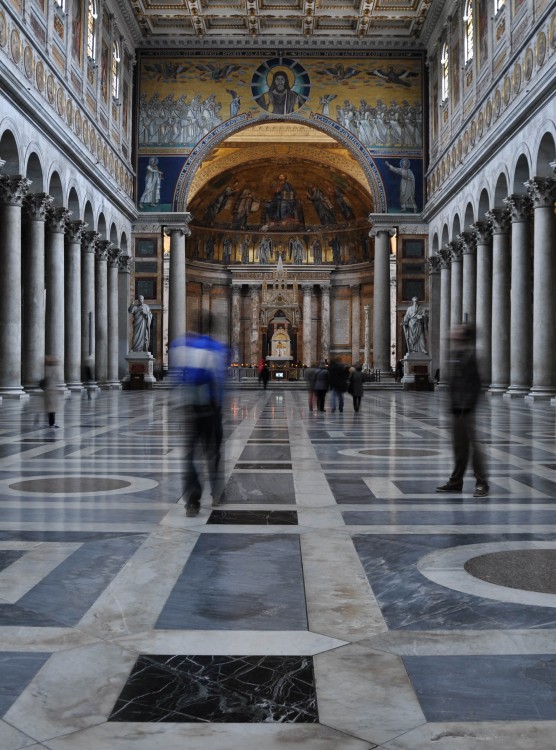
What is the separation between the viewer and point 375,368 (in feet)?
142

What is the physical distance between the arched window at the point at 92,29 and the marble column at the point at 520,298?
18132 mm

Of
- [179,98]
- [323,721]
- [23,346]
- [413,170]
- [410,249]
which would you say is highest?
[179,98]

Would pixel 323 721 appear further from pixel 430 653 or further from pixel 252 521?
pixel 252 521

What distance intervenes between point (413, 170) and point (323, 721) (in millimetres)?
42703

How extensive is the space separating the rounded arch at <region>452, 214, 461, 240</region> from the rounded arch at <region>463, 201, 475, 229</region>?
1.40 meters

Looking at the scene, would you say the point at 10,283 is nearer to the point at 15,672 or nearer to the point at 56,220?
the point at 56,220

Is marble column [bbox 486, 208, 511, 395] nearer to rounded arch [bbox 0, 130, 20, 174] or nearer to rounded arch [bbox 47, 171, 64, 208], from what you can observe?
rounded arch [bbox 47, 171, 64, 208]

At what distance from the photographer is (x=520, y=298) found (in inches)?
1071

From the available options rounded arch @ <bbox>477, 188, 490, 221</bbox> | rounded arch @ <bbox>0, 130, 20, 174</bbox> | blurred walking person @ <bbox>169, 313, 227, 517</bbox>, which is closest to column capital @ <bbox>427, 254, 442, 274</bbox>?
rounded arch @ <bbox>477, 188, 490, 221</bbox>

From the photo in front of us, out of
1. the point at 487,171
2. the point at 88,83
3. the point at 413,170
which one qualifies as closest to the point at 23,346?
the point at 88,83

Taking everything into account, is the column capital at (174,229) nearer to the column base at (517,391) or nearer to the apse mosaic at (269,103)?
the apse mosaic at (269,103)

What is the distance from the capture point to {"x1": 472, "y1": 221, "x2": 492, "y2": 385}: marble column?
105 ft

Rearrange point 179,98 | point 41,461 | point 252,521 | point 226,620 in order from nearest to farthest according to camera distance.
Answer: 1. point 226,620
2. point 252,521
3. point 41,461
4. point 179,98

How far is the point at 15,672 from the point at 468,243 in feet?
110
